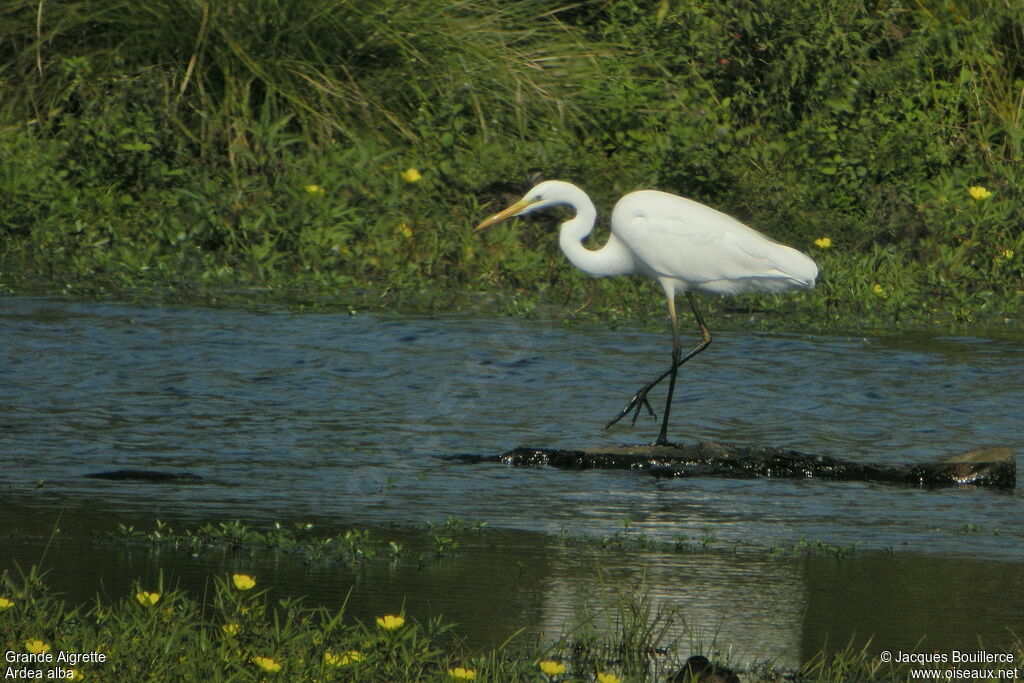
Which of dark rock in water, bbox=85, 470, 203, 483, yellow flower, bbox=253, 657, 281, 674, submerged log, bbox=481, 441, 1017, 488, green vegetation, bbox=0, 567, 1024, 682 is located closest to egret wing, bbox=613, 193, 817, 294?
submerged log, bbox=481, 441, 1017, 488

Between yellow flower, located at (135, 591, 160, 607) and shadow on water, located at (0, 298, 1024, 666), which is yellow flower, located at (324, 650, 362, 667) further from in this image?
shadow on water, located at (0, 298, 1024, 666)

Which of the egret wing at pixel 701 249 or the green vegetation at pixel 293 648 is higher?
the egret wing at pixel 701 249

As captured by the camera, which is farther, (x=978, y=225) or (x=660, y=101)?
(x=660, y=101)

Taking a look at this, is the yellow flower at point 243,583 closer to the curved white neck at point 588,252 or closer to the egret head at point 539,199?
the egret head at point 539,199

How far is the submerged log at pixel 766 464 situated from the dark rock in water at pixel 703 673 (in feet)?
7.91

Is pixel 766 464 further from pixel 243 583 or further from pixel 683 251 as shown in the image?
pixel 243 583

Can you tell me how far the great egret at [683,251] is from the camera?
300 inches

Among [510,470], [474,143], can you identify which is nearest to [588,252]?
[510,470]

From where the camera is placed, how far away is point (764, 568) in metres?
4.54

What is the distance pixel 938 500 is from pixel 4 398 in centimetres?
360

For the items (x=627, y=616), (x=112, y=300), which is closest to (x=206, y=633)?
(x=627, y=616)

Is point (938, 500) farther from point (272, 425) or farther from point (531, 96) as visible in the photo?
point (531, 96)

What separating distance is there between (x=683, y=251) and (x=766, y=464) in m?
1.96

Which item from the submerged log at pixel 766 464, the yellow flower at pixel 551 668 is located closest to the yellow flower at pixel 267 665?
the yellow flower at pixel 551 668
